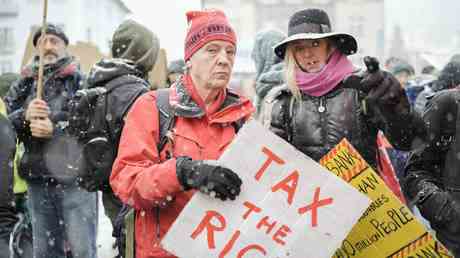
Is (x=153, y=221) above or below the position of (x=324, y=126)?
below

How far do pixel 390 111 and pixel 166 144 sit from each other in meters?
0.91

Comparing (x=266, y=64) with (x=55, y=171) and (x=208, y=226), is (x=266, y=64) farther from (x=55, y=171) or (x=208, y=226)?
(x=208, y=226)

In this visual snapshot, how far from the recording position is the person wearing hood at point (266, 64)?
625 cm

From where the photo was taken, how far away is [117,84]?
4582 mm

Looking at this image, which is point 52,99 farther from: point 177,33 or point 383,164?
point 177,33

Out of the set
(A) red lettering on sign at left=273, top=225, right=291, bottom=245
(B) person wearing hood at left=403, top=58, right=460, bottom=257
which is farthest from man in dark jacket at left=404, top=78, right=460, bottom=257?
(A) red lettering on sign at left=273, top=225, right=291, bottom=245

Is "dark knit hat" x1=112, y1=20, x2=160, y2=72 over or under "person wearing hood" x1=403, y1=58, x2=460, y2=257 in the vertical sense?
over

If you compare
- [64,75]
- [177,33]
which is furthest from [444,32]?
[64,75]

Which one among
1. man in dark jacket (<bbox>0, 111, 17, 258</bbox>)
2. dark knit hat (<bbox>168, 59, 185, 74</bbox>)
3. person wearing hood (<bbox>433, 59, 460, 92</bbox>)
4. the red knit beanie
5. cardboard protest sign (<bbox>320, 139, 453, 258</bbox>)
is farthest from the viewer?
dark knit hat (<bbox>168, 59, 185, 74</bbox>)

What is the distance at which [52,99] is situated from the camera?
5.81m

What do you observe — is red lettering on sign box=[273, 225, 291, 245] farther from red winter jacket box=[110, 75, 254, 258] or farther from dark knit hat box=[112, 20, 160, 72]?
dark knit hat box=[112, 20, 160, 72]

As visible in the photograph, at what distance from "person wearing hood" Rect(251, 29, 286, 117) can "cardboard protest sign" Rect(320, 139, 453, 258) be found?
2.87 metres

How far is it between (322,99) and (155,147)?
0.91m

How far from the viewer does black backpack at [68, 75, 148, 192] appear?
14.5 feet
